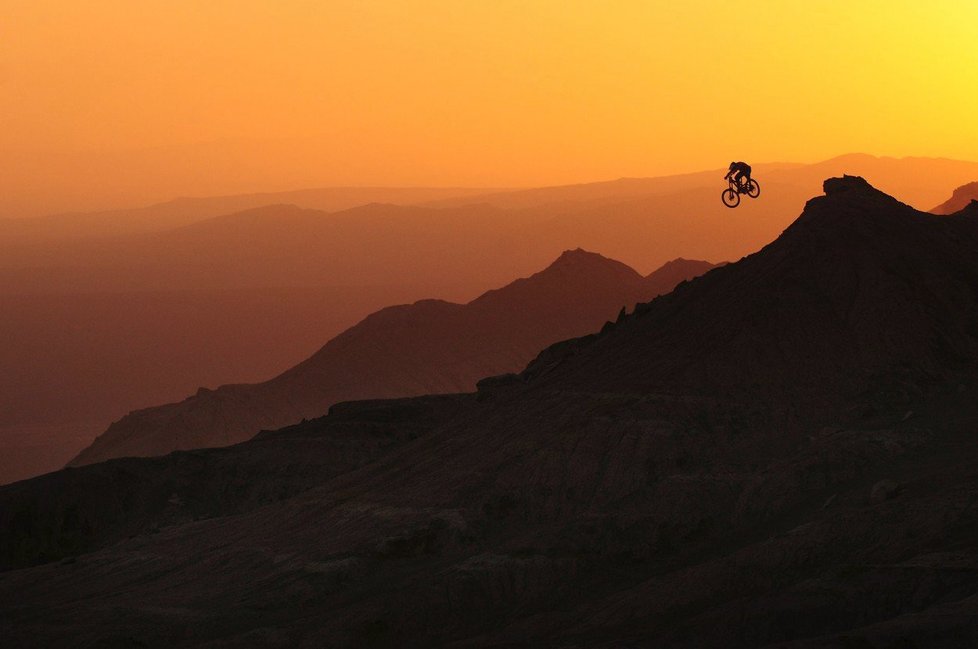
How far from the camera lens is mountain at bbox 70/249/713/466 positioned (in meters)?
143

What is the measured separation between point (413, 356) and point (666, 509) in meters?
100

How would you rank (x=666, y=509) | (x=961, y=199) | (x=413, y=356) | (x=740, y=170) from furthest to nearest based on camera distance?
(x=961, y=199) → (x=413, y=356) → (x=740, y=170) → (x=666, y=509)

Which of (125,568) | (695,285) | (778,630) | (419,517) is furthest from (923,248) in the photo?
(125,568)

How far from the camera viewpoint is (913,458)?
185 feet

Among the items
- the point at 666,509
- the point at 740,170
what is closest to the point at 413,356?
the point at 740,170

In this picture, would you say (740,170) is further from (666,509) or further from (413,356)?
(413,356)

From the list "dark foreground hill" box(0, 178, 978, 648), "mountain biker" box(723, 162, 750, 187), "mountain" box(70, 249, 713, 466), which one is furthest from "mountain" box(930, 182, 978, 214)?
"mountain biker" box(723, 162, 750, 187)

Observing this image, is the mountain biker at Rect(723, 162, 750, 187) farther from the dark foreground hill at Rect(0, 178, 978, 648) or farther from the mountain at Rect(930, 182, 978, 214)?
the mountain at Rect(930, 182, 978, 214)

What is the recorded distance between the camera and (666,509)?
56938 mm

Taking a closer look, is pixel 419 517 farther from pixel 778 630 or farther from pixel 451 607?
pixel 778 630

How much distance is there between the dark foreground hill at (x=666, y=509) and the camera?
47.3 metres

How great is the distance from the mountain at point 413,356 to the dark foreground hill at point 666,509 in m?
59.0

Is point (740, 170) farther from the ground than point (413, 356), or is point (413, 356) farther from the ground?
point (740, 170)

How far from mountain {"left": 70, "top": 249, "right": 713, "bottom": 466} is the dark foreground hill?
5904cm
